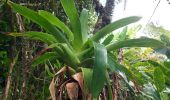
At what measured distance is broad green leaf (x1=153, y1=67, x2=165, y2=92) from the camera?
6.57ft

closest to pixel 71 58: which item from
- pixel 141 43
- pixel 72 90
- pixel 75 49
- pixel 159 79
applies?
pixel 75 49

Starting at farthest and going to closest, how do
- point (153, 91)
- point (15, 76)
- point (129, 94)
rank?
point (129, 94), point (153, 91), point (15, 76)

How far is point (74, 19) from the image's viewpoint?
167 centimetres

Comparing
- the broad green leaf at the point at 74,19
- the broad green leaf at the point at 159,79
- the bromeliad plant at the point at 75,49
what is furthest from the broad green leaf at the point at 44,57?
the broad green leaf at the point at 159,79

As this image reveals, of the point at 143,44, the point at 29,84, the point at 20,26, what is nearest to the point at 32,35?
the point at 20,26

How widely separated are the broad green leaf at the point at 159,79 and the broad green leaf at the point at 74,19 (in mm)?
583

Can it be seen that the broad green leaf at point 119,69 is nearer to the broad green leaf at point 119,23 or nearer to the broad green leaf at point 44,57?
the broad green leaf at point 119,23

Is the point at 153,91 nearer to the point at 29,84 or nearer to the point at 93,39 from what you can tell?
the point at 93,39

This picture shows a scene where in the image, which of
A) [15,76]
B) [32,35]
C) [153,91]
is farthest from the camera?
[153,91]

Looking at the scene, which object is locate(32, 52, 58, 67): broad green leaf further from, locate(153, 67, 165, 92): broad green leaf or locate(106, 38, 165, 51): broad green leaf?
locate(153, 67, 165, 92): broad green leaf

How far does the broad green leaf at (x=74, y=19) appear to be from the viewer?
1.66m

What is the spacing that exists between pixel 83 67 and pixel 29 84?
43 centimetres

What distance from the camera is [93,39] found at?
1710 millimetres

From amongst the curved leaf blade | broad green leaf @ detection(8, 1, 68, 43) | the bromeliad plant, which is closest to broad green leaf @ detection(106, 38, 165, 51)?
the bromeliad plant
